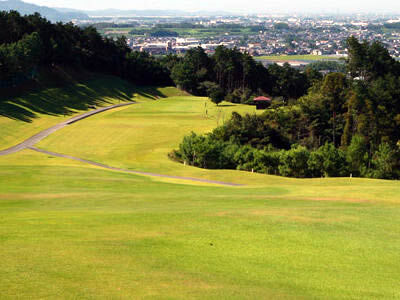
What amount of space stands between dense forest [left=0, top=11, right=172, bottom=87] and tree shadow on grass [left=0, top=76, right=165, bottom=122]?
5.91 meters

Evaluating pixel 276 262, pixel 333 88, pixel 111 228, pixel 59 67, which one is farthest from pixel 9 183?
pixel 59 67

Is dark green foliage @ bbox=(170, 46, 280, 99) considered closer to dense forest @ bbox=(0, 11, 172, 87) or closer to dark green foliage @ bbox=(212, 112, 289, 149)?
dense forest @ bbox=(0, 11, 172, 87)

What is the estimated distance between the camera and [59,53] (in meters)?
122

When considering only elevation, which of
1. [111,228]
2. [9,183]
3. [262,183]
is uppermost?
[111,228]

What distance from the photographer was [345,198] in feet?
105

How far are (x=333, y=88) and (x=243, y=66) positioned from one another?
57.3m

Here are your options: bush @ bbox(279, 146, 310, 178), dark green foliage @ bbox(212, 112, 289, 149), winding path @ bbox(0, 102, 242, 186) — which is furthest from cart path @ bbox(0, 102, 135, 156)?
bush @ bbox(279, 146, 310, 178)

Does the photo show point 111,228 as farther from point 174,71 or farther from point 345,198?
point 174,71

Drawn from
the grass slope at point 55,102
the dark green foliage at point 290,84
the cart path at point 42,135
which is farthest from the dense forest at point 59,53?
the dark green foliage at point 290,84

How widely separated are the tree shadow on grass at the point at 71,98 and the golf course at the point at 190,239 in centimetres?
4937

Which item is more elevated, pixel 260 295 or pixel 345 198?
pixel 260 295

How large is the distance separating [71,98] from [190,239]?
3669 inches

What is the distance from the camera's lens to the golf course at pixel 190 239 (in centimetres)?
1535

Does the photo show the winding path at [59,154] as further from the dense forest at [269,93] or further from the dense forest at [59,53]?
the dense forest at [59,53]
